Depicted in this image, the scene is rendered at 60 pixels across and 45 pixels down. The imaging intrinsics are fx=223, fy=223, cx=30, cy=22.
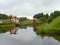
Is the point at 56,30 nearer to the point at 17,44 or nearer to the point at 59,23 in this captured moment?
the point at 59,23

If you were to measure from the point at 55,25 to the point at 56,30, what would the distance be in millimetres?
3512

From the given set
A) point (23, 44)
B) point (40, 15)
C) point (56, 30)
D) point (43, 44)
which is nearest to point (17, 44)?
point (23, 44)

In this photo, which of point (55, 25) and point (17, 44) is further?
point (55, 25)

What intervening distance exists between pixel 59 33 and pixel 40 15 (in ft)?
290

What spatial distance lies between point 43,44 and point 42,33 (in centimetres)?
1116

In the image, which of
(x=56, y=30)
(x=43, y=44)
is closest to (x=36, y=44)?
(x=43, y=44)

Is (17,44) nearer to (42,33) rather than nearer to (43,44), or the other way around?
(43,44)

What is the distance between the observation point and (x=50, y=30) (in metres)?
29.4

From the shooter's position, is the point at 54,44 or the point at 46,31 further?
the point at 46,31

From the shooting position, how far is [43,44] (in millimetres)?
18828

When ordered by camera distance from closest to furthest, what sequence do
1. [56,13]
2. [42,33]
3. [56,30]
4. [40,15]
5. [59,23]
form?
[56,30], [42,33], [59,23], [56,13], [40,15]

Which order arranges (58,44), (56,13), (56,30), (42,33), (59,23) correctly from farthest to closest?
(56,13) < (59,23) < (42,33) < (56,30) < (58,44)

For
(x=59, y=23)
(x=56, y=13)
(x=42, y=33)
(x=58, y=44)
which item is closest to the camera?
(x=58, y=44)

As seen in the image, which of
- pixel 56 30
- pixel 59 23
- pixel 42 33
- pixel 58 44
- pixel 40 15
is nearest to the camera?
pixel 58 44
